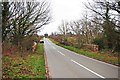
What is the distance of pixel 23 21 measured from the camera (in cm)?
3612

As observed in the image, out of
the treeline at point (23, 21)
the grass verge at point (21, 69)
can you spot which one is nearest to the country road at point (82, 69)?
the grass verge at point (21, 69)

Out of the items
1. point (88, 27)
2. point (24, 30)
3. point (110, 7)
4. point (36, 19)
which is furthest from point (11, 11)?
point (88, 27)

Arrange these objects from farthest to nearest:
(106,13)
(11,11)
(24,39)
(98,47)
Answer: (98,47) → (24,39) → (11,11) → (106,13)

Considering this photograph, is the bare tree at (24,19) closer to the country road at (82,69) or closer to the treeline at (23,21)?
the treeline at (23,21)

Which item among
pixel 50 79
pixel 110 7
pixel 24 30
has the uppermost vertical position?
pixel 110 7

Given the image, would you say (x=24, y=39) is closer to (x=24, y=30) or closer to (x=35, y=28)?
(x=24, y=30)

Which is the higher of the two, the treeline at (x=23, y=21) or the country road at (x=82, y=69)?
the treeline at (x=23, y=21)

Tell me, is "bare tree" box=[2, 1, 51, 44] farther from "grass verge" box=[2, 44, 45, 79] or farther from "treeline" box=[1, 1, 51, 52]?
"grass verge" box=[2, 44, 45, 79]

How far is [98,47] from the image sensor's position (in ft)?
122

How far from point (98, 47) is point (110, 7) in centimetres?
1320

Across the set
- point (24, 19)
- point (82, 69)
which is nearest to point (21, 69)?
point (82, 69)

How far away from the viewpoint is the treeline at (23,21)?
30230 millimetres

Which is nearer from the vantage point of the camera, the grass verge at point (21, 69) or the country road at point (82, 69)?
the grass verge at point (21, 69)


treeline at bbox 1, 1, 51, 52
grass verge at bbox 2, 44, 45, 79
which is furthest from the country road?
treeline at bbox 1, 1, 51, 52
